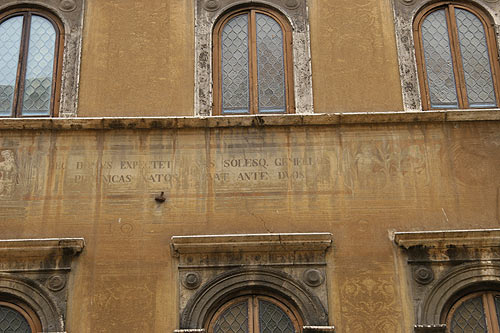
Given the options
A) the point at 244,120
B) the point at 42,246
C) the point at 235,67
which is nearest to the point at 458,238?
the point at 244,120

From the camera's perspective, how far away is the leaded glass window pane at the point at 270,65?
11.0 m

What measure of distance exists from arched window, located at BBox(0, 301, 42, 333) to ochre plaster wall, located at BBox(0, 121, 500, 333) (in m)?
0.43

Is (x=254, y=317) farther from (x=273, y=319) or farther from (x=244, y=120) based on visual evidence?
(x=244, y=120)

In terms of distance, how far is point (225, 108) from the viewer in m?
10.9

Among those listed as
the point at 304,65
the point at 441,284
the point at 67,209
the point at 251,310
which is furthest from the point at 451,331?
the point at 67,209

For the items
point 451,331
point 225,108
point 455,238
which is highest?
point 225,108

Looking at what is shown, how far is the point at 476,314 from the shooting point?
31.6 feet

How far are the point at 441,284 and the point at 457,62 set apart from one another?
3109 mm

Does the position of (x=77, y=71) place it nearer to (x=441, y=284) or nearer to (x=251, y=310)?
(x=251, y=310)

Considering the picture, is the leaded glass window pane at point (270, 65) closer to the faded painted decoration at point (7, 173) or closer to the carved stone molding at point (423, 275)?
the carved stone molding at point (423, 275)

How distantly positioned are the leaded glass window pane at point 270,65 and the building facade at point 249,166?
0.9 inches

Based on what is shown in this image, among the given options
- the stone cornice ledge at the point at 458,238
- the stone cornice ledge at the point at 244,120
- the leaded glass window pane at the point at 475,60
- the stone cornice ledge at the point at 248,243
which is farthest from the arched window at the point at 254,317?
the leaded glass window pane at the point at 475,60

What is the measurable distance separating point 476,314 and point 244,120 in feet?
11.5

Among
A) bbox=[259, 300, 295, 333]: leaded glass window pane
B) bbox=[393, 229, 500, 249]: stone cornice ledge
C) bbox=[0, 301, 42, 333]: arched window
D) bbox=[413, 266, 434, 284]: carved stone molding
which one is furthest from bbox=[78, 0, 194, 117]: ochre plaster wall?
bbox=[413, 266, 434, 284]: carved stone molding
